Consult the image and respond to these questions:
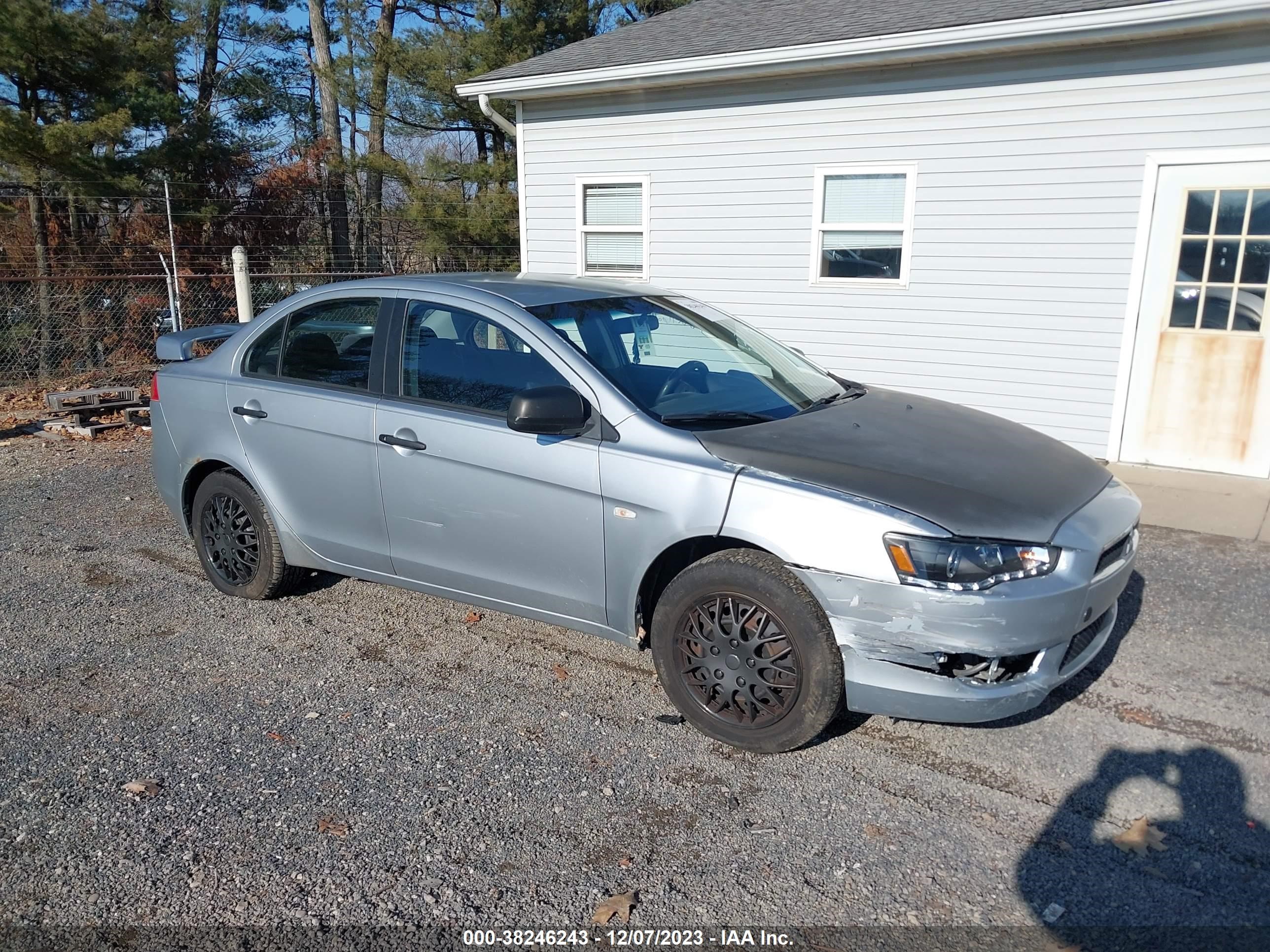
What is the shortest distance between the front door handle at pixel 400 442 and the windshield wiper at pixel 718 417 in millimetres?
1091

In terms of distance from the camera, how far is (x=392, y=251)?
1909 centimetres

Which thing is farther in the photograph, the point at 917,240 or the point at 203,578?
the point at 917,240

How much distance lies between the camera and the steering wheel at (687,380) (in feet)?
12.8

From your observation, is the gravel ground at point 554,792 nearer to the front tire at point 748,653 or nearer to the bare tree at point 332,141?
the front tire at point 748,653

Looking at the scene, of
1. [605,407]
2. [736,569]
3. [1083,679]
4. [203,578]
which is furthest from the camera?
[203,578]

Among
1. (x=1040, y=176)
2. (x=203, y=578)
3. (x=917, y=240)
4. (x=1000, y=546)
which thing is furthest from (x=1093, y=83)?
(x=203, y=578)

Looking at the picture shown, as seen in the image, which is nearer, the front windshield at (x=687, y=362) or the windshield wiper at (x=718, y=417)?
the windshield wiper at (x=718, y=417)

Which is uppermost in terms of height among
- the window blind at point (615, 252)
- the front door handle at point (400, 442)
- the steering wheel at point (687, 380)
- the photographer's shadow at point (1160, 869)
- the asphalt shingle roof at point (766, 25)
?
the asphalt shingle roof at point (766, 25)

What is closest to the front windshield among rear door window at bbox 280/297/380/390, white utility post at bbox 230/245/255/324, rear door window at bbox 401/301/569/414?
rear door window at bbox 401/301/569/414

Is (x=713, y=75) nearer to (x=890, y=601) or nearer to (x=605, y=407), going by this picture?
(x=605, y=407)

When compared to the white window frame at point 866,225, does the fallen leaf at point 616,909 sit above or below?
below

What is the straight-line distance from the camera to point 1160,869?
9.16ft

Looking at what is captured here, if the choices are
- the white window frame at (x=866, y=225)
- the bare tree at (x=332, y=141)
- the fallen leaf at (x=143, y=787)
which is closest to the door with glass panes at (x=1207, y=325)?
the white window frame at (x=866, y=225)

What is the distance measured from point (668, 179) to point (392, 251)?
1084 cm
